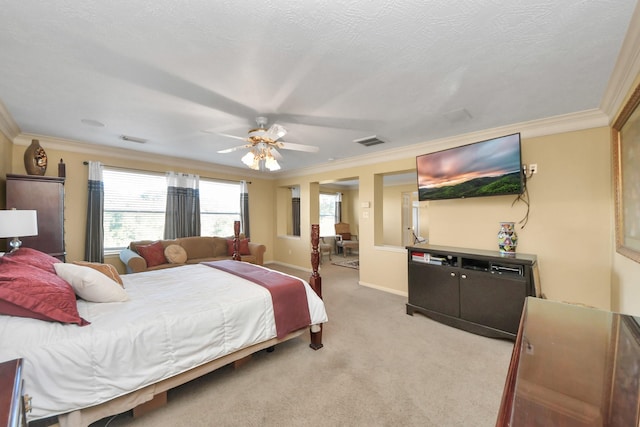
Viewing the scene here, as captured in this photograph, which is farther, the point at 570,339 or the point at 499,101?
the point at 499,101

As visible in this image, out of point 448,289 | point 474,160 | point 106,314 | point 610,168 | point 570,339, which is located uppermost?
point 474,160

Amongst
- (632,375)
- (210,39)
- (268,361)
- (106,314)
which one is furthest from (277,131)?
(632,375)

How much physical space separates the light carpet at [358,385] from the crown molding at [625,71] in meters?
2.50

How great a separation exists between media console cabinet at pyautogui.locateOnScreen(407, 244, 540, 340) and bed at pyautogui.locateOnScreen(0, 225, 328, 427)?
61.8 inches

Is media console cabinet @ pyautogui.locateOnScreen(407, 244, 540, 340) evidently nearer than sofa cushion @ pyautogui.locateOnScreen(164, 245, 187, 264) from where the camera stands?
Yes

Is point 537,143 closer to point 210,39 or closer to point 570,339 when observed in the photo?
point 570,339

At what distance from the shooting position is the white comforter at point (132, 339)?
132cm

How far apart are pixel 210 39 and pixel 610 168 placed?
395 centimetres

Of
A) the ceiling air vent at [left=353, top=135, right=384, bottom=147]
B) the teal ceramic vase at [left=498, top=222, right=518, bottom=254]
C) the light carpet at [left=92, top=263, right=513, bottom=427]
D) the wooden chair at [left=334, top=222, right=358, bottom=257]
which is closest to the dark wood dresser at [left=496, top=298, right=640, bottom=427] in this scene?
the light carpet at [left=92, top=263, right=513, bottom=427]

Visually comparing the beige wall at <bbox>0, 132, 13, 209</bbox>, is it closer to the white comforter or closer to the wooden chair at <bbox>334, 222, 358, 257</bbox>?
the white comforter

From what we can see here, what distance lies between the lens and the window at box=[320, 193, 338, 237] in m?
8.84

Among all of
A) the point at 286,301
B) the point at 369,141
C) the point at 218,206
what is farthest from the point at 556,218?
the point at 218,206

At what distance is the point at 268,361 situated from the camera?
7.75 feet

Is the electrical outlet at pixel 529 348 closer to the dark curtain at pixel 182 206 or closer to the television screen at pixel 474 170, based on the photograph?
the television screen at pixel 474 170
